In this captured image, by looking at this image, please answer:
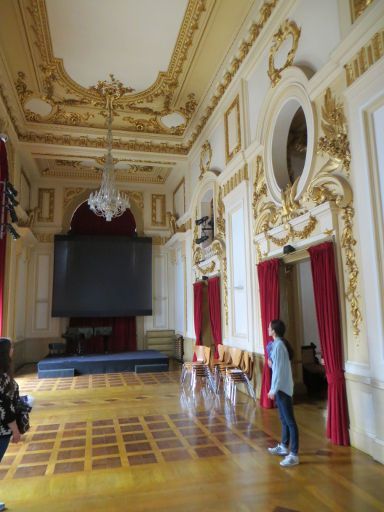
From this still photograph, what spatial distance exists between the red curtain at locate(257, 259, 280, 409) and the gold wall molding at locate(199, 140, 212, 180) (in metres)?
3.89

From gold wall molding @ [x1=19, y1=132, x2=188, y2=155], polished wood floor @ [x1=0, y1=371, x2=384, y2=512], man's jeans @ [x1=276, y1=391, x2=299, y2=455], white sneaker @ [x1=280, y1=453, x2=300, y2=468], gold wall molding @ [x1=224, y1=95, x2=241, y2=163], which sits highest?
gold wall molding @ [x1=19, y1=132, x2=188, y2=155]

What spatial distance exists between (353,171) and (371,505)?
3.14 meters

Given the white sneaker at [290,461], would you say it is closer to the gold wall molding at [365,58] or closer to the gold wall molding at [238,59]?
the gold wall molding at [365,58]

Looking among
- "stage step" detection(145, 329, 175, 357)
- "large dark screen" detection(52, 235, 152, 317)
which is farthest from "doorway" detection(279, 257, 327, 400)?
"large dark screen" detection(52, 235, 152, 317)

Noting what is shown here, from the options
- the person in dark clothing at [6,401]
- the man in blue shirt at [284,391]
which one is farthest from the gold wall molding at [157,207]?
the person in dark clothing at [6,401]

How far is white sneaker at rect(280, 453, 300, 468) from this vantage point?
3824 millimetres

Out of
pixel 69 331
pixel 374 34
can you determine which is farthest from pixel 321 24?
pixel 69 331

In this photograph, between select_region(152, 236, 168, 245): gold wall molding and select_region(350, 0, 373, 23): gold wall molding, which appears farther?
select_region(152, 236, 168, 245): gold wall molding

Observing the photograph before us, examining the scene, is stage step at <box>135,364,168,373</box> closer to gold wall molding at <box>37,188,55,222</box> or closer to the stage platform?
the stage platform

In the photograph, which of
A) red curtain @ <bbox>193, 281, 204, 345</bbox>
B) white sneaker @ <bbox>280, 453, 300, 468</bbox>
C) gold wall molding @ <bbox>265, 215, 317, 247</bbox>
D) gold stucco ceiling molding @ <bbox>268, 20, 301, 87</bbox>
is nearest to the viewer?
white sneaker @ <bbox>280, 453, 300, 468</bbox>

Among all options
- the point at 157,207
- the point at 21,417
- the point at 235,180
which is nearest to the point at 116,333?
the point at 157,207

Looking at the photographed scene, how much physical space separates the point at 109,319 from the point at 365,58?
10492 millimetres

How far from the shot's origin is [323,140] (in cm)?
501

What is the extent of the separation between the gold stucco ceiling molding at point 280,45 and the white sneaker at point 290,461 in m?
5.04
